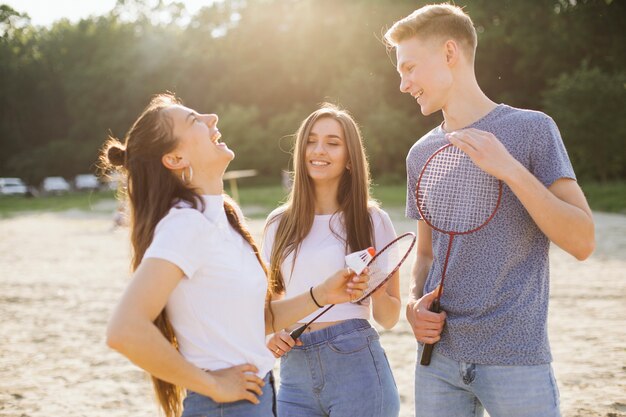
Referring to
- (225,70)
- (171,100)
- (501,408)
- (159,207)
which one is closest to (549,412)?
(501,408)

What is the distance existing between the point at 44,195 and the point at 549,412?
6240 cm

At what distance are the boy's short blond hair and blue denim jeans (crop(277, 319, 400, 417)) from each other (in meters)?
1.58

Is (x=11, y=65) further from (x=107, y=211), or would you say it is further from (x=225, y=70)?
(x=107, y=211)

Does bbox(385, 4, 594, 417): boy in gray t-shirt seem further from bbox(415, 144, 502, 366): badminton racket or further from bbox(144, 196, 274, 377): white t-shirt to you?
bbox(144, 196, 274, 377): white t-shirt

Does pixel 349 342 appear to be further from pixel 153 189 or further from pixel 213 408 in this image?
pixel 153 189

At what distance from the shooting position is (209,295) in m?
2.51

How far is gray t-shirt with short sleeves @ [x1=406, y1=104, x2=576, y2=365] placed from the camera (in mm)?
2854

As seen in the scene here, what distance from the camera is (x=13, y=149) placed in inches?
2675

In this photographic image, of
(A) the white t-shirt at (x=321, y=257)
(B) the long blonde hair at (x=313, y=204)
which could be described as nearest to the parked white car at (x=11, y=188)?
(B) the long blonde hair at (x=313, y=204)

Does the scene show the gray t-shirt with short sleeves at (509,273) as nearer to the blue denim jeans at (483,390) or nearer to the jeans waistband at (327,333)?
the blue denim jeans at (483,390)

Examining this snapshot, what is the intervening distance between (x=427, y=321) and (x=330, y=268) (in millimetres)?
937

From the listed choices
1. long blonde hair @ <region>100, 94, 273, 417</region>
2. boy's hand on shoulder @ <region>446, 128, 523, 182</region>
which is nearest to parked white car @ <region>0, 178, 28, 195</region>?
long blonde hair @ <region>100, 94, 273, 417</region>

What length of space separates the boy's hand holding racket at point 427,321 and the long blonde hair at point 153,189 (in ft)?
3.61

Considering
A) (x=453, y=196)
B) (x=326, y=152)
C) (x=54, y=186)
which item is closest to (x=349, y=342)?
(x=453, y=196)
